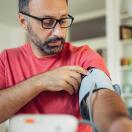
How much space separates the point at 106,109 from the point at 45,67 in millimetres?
494

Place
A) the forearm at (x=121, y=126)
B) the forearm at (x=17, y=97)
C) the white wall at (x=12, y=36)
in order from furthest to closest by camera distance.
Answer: the white wall at (x=12, y=36)
the forearm at (x=17, y=97)
the forearm at (x=121, y=126)

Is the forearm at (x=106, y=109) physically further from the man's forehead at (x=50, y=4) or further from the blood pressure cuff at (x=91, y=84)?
the man's forehead at (x=50, y=4)

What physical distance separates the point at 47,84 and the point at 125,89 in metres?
3.23

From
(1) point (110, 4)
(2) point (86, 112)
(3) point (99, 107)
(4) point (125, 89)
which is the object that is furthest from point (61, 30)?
(1) point (110, 4)

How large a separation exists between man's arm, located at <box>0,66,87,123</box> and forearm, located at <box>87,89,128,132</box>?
0.15 metres

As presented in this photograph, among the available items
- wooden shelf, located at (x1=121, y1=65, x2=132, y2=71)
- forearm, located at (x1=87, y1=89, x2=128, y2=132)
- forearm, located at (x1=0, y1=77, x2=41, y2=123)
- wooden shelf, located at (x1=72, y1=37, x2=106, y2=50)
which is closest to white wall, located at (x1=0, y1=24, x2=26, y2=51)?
wooden shelf, located at (x1=72, y1=37, x2=106, y2=50)

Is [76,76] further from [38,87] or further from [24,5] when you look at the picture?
[24,5]

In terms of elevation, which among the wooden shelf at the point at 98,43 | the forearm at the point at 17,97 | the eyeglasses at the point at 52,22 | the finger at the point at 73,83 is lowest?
the wooden shelf at the point at 98,43

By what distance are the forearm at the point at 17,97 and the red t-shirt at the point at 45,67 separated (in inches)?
1.8

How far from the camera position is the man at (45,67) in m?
0.87

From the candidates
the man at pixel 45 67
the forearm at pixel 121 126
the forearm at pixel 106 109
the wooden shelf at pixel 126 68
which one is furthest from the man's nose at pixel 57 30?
the wooden shelf at pixel 126 68

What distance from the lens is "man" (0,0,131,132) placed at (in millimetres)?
874

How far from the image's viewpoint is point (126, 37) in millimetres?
4113

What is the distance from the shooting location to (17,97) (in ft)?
2.87
